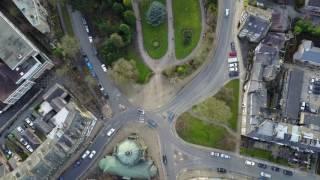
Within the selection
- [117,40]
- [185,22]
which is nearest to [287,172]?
[185,22]

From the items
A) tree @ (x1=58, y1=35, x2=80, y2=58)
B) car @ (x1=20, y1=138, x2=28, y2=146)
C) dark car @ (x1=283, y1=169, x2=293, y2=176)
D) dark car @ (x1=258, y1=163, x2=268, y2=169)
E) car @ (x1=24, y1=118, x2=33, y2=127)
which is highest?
tree @ (x1=58, y1=35, x2=80, y2=58)

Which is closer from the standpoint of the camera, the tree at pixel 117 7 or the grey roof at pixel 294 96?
the tree at pixel 117 7

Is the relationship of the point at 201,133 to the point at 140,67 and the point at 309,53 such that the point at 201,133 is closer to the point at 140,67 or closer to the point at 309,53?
the point at 140,67

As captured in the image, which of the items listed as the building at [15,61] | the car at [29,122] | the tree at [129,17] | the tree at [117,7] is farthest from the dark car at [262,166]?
the building at [15,61]

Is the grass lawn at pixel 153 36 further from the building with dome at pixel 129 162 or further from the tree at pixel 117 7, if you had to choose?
Answer: the building with dome at pixel 129 162

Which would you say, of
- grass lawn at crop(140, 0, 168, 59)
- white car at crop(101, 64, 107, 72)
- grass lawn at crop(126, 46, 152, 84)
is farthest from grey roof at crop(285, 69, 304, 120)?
white car at crop(101, 64, 107, 72)

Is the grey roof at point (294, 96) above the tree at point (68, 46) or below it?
below

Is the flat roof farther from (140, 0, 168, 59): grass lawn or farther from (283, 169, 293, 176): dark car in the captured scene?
(283, 169, 293, 176): dark car

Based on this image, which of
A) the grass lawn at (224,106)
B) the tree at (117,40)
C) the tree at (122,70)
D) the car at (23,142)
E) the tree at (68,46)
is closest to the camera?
the tree at (122,70)
